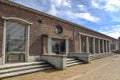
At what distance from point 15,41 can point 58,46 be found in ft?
17.8

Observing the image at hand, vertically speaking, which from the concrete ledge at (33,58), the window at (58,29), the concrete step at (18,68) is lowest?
the concrete step at (18,68)

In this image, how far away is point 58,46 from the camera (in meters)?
15.4

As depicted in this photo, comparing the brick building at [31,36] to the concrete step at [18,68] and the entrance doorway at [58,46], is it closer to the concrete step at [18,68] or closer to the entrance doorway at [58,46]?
the entrance doorway at [58,46]

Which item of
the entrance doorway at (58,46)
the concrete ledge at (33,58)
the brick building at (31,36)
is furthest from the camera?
the entrance doorway at (58,46)

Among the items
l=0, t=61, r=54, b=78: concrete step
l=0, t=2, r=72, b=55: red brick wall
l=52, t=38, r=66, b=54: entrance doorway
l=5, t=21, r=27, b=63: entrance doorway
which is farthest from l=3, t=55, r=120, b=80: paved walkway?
l=52, t=38, r=66, b=54: entrance doorway

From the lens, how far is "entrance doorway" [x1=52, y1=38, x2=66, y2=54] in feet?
47.7

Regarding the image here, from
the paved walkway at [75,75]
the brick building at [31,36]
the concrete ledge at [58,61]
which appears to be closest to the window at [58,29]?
the brick building at [31,36]

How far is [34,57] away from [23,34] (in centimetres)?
218

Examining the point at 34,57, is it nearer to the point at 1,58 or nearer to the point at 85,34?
the point at 1,58

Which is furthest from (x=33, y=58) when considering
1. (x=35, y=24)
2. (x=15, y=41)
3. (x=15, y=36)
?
(x=35, y=24)

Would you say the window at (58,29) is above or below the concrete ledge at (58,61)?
above

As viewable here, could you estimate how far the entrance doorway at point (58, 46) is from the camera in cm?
1454

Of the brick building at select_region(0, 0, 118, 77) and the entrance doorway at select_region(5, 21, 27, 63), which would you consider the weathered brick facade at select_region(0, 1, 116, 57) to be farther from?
the entrance doorway at select_region(5, 21, 27, 63)

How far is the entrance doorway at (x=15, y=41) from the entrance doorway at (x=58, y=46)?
3727 millimetres
